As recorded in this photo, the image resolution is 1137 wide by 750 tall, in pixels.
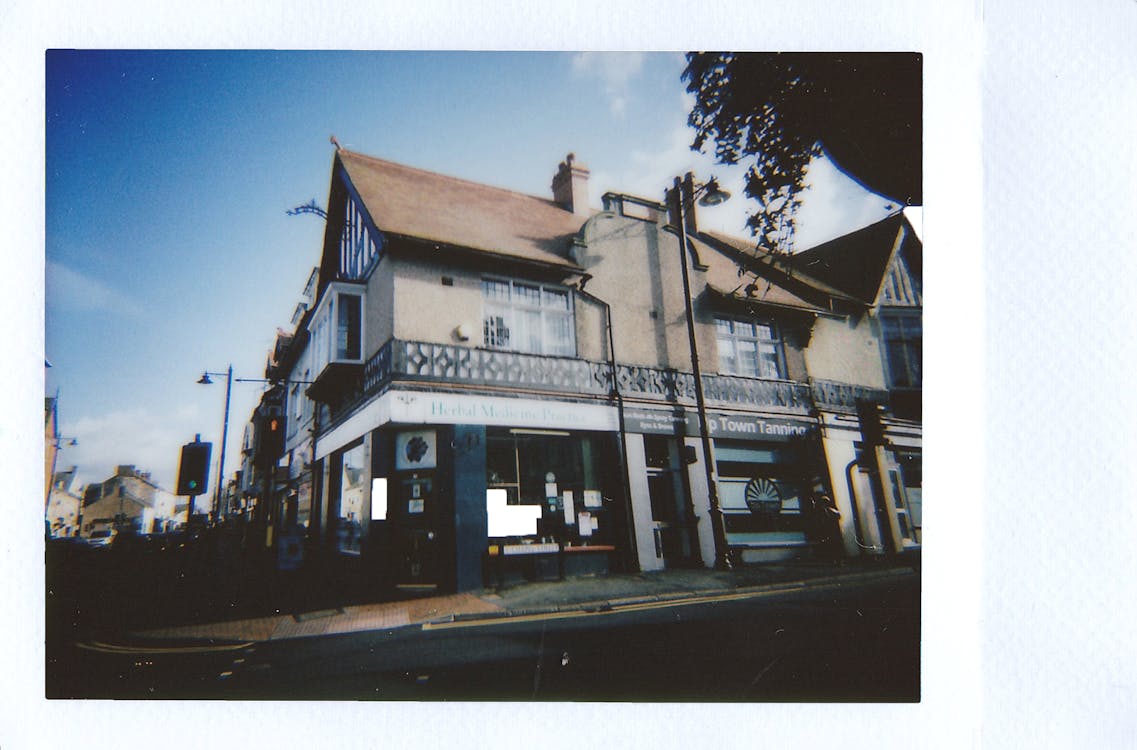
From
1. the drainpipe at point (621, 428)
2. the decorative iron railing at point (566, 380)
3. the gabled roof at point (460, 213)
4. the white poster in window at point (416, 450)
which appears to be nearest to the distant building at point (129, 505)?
the decorative iron railing at point (566, 380)

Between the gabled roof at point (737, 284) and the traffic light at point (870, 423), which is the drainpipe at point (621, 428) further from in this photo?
the traffic light at point (870, 423)

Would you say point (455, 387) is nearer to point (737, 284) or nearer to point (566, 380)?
point (566, 380)

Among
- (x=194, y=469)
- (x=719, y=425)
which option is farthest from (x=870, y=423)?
(x=194, y=469)

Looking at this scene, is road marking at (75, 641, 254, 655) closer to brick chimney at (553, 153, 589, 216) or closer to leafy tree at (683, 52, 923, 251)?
brick chimney at (553, 153, 589, 216)

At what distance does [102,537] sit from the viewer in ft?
9.37

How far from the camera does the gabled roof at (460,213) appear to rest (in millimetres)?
3156

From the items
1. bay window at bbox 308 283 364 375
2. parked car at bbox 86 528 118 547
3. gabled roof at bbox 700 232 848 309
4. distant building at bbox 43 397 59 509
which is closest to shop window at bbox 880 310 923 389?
gabled roof at bbox 700 232 848 309

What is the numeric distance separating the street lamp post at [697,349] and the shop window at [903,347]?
1.13 meters

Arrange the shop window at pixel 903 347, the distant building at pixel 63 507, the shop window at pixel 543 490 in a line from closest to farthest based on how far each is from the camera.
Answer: the distant building at pixel 63 507 → the shop window at pixel 903 347 → the shop window at pixel 543 490

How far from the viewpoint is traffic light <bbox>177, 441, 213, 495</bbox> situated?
280cm

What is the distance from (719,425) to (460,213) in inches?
89.3

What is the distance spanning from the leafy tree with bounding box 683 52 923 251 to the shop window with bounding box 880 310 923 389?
2.23 ft
